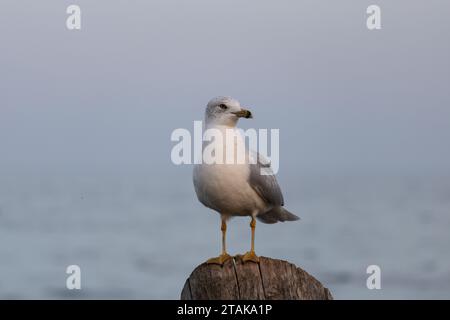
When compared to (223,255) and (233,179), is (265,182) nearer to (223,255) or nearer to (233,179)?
(233,179)

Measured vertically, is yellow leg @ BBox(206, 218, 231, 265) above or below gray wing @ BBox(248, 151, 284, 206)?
below

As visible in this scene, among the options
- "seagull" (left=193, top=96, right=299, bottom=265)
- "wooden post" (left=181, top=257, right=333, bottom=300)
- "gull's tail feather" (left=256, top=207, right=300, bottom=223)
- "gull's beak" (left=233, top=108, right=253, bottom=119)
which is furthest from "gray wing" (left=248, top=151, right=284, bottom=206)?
"wooden post" (left=181, top=257, right=333, bottom=300)

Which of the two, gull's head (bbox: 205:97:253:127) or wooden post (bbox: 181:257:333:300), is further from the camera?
gull's head (bbox: 205:97:253:127)

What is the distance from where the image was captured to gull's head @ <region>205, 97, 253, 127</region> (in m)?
6.46

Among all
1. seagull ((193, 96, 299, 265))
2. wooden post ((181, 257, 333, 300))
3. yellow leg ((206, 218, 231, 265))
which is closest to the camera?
wooden post ((181, 257, 333, 300))

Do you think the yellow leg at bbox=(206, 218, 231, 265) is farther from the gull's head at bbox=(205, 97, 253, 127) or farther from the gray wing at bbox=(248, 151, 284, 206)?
the gull's head at bbox=(205, 97, 253, 127)

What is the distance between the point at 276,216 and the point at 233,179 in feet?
3.17

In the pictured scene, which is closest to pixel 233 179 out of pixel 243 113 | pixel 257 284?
pixel 243 113

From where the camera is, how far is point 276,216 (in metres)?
7.06

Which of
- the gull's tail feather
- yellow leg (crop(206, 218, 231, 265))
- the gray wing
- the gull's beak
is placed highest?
the gull's beak

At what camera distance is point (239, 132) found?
6.56 meters
